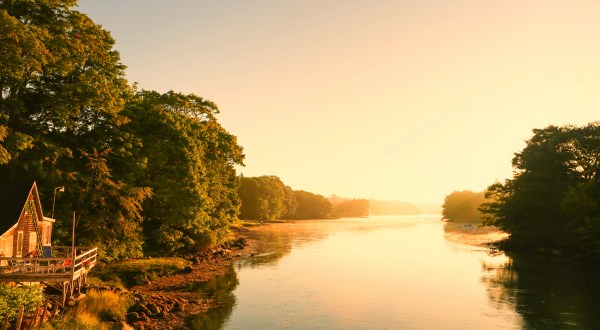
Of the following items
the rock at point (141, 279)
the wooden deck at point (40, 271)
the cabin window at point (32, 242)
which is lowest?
the rock at point (141, 279)

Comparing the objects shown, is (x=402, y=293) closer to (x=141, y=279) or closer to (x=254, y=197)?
(x=141, y=279)

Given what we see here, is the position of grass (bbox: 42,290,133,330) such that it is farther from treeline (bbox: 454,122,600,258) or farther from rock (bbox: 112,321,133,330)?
treeline (bbox: 454,122,600,258)

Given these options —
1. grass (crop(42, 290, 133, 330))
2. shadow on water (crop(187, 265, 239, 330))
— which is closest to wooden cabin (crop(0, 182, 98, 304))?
grass (crop(42, 290, 133, 330))

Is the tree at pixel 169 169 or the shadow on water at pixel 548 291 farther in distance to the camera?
the tree at pixel 169 169

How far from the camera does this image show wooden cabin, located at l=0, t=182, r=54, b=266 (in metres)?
30.2

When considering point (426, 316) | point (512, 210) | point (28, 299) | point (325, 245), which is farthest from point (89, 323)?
point (512, 210)

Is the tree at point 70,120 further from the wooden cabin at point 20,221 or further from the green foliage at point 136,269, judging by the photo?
the wooden cabin at point 20,221

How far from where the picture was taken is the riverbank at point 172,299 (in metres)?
31.1

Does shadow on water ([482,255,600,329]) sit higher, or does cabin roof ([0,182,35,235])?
cabin roof ([0,182,35,235])

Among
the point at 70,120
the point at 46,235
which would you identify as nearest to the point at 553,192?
the point at 70,120

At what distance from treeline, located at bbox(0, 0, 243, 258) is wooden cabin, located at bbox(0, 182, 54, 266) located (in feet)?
Result: 8.14

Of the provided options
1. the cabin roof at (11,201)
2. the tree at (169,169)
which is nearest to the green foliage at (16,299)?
the cabin roof at (11,201)

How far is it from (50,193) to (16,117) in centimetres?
720

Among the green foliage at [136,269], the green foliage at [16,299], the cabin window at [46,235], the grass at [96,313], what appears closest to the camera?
the green foliage at [16,299]
